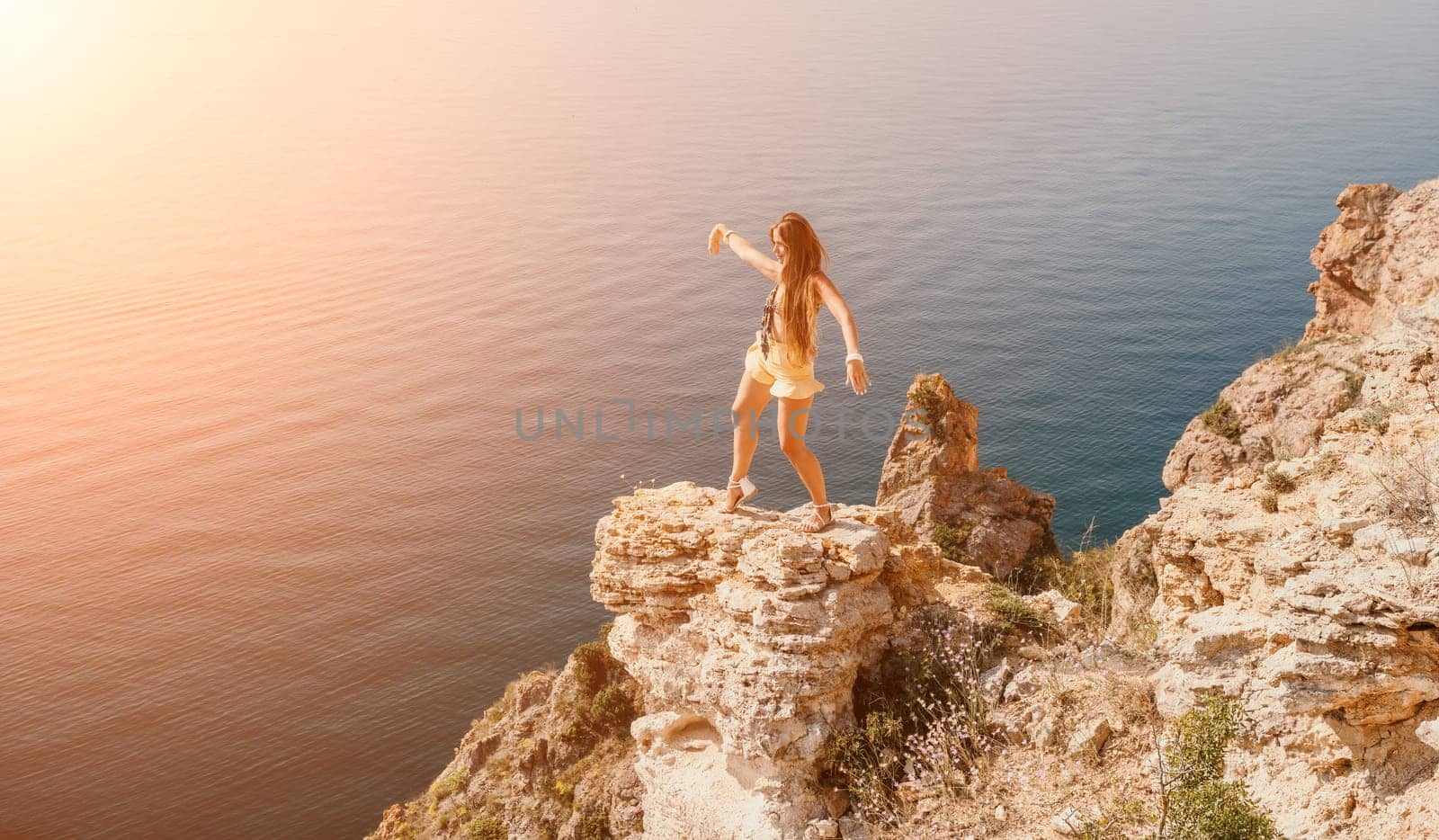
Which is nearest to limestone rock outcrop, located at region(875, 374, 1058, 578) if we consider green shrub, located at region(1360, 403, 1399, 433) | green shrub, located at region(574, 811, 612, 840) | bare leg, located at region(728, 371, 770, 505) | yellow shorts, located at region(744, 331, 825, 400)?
green shrub, located at region(574, 811, 612, 840)

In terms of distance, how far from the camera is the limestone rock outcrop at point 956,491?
32.2 m

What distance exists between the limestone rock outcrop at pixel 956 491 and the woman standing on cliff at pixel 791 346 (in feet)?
68.7

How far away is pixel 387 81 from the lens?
163375mm

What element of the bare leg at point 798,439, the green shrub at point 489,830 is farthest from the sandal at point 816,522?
the green shrub at point 489,830

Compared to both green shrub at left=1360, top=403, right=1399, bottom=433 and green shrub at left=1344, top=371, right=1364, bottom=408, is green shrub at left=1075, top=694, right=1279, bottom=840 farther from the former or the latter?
green shrub at left=1344, top=371, right=1364, bottom=408

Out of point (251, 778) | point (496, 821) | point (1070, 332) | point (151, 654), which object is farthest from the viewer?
point (1070, 332)

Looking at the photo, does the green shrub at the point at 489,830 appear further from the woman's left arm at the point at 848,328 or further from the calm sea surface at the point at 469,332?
the calm sea surface at the point at 469,332

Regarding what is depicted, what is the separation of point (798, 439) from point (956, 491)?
22.8m

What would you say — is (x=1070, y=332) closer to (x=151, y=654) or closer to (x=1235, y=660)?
(x=151, y=654)

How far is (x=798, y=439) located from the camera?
11617 millimetres

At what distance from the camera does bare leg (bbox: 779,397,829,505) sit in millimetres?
11430

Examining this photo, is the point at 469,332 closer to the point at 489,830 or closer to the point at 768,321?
the point at 489,830

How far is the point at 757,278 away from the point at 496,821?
2879 inches

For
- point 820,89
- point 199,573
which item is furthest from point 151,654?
point 820,89
